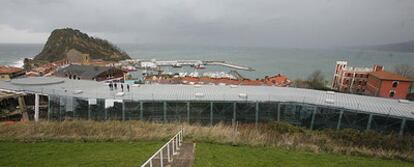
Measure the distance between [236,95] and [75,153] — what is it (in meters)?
10.6

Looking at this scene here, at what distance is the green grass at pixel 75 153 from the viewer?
705 cm

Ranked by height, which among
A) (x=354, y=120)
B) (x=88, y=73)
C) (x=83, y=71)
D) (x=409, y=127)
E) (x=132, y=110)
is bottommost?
(x=409, y=127)

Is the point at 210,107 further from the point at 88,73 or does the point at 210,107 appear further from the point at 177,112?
the point at 88,73

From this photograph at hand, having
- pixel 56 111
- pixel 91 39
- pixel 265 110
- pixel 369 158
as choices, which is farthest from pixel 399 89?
pixel 91 39

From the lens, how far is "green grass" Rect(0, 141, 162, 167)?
23.1 feet

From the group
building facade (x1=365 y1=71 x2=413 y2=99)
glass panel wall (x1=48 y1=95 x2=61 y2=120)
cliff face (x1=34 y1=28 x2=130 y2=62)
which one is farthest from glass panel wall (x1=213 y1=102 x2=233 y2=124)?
cliff face (x1=34 y1=28 x2=130 y2=62)

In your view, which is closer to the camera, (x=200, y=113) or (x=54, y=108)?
(x=200, y=113)

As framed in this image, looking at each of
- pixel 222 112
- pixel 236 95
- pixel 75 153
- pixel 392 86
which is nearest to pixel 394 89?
pixel 392 86

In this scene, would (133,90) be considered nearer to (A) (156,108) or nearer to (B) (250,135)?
(A) (156,108)

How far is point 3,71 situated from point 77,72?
1174 cm

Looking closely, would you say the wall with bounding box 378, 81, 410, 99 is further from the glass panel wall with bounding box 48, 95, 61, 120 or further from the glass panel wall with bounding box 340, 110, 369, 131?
the glass panel wall with bounding box 48, 95, 61, 120

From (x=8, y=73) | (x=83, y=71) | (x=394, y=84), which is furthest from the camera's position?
(x=8, y=73)

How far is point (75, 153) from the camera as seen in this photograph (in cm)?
809

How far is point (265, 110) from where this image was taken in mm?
16328
